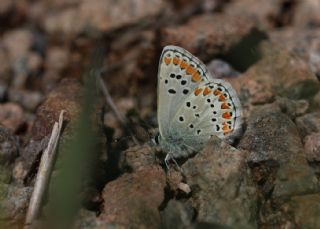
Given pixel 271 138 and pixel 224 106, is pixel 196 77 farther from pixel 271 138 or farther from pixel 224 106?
pixel 271 138

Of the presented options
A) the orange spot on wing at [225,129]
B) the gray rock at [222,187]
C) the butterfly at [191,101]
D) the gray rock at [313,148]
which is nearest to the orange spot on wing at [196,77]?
the butterfly at [191,101]

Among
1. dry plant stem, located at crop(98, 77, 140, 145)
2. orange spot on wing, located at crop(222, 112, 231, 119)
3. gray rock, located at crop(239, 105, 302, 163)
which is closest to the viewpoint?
gray rock, located at crop(239, 105, 302, 163)

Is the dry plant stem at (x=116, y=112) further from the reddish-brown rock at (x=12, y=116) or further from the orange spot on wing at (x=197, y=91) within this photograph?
the reddish-brown rock at (x=12, y=116)

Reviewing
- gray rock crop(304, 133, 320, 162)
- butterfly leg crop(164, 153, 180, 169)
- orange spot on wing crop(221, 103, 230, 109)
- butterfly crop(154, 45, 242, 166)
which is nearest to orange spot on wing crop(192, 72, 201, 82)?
butterfly crop(154, 45, 242, 166)

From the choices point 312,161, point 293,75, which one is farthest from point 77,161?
point 293,75

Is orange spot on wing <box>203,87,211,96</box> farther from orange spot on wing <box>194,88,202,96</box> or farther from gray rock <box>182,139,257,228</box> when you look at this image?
gray rock <box>182,139,257,228</box>

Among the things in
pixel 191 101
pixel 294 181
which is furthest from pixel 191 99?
pixel 294 181
